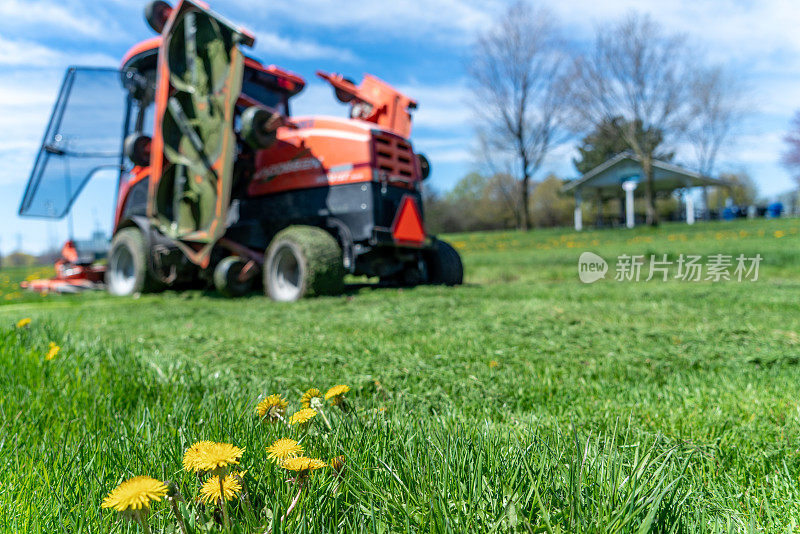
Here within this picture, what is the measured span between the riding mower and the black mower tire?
0.02m

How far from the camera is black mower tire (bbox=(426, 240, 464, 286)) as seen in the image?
6391 millimetres

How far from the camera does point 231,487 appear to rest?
0.77 metres

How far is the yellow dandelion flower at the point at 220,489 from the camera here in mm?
749

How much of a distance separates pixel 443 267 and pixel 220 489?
5721 mm

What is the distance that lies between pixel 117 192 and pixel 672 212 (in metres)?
46.0

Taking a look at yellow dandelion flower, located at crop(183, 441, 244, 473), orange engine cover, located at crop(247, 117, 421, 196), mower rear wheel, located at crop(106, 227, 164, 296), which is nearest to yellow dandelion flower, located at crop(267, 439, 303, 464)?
yellow dandelion flower, located at crop(183, 441, 244, 473)

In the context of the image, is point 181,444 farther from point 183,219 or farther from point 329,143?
point 183,219

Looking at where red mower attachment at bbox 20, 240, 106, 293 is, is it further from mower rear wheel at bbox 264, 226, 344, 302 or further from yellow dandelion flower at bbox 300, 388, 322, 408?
yellow dandelion flower at bbox 300, 388, 322, 408

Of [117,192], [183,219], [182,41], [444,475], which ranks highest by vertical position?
[182,41]

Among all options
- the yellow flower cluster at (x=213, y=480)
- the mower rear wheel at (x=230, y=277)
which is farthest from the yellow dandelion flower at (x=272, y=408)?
the mower rear wheel at (x=230, y=277)

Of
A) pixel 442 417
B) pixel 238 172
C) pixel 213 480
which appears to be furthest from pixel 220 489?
pixel 238 172

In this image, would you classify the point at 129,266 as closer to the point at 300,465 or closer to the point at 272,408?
the point at 272,408

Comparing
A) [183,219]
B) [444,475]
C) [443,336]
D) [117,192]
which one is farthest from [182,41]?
[444,475]

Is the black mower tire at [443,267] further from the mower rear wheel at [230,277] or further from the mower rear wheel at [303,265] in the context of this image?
the mower rear wheel at [230,277]
